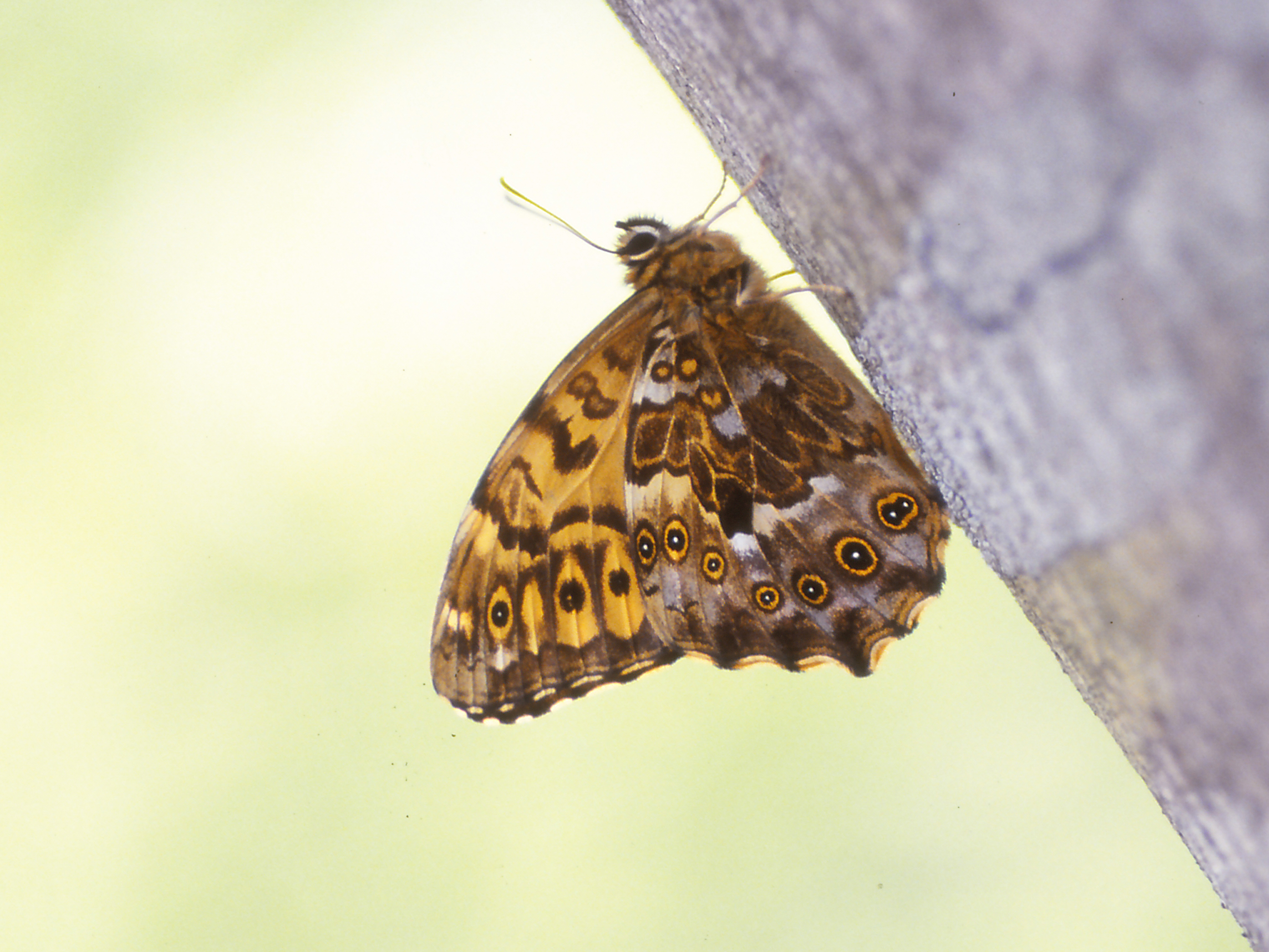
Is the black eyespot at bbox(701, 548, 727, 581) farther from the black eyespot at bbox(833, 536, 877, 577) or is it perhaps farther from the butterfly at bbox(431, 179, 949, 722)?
the black eyespot at bbox(833, 536, 877, 577)

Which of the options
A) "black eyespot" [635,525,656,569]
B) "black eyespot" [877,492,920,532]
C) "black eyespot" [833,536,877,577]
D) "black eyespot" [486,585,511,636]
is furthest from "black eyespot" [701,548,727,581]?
"black eyespot" [486,585,511,636]

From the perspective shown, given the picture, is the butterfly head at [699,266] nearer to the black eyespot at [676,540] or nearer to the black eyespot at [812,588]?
the black eyespot at [676,540]

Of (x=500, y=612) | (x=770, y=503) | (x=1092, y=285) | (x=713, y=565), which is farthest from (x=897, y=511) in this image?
(x=1092, y=285)

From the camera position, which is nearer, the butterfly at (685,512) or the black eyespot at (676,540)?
the butterfly at (685,512)

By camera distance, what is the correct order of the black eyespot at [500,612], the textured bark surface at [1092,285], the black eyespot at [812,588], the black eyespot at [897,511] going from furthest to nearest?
1. the black eyespot at [500,612]
2. the black eyespot at [812,588]
3. the black eyespot at [897,511]
4. the textured bark surface at [1092,285]

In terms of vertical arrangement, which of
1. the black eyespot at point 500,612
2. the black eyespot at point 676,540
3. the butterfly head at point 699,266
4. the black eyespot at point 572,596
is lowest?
the black eyespot at point 676,540

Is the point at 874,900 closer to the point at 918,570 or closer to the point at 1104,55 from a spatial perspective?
the point at 918,570

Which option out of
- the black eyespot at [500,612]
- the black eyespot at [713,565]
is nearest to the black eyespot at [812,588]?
the black eyespot at [713,565]
